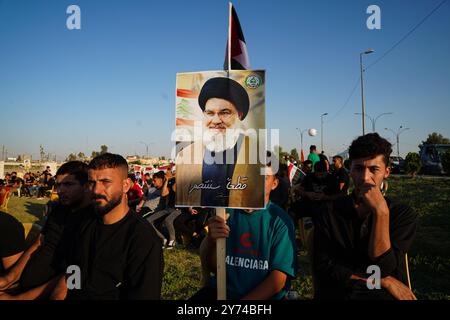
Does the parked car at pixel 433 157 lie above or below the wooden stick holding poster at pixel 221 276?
above

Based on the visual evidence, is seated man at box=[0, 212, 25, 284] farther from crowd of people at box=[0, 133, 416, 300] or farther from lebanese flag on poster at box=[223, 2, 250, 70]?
lebanese flag on poster at box=[223, 2, 250, 70]

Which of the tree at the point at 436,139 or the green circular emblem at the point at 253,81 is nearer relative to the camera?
the green circular emblem at the point at 253,81

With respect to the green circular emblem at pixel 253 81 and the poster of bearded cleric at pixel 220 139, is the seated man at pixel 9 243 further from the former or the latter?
the green circular emblem at pixel 253 81

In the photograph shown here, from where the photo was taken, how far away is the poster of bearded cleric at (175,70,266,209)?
7.43ft

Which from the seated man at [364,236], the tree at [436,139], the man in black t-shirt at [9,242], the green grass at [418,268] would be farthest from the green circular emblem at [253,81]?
the tree at [436,139]

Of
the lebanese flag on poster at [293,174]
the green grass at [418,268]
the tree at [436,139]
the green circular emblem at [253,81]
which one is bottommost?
the green grass at [418,268]

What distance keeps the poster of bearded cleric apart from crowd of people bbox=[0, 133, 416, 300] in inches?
8.6

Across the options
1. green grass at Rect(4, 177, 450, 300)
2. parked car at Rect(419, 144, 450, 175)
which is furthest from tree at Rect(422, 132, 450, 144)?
green grass at Rect(4, 177, 450, 300)

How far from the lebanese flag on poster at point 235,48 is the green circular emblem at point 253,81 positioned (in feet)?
0.65

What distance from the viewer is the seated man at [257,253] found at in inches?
92.4

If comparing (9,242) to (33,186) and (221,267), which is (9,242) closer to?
(221,267)

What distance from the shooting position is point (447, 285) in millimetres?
4863
